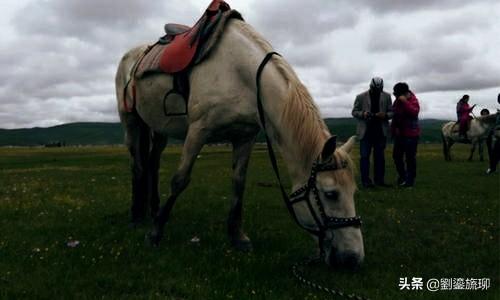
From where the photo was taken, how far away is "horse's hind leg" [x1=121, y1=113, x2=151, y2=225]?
331 inches

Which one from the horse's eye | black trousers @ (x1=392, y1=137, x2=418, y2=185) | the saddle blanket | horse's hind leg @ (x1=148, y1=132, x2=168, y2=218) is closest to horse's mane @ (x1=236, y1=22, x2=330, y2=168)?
the horse's eye

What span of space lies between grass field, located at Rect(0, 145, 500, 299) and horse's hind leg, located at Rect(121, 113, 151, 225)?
0.47 meters

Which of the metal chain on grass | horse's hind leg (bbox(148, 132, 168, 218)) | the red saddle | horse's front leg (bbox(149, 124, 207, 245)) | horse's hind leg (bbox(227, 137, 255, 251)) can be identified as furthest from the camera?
horse's hind leg (bbox(148, 132, 168, 218))

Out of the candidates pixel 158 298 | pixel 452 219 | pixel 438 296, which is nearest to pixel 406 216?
pixel 452 219

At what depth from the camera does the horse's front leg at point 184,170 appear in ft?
20.0

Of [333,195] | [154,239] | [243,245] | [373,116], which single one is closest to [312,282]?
[333,195]

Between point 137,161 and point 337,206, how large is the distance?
486 cm

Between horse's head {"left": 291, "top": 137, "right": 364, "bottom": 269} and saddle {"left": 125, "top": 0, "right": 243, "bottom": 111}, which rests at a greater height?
saddle {"left": 125, "top": 0, "right": 243, "bottom": 111}

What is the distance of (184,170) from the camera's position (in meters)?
6.36

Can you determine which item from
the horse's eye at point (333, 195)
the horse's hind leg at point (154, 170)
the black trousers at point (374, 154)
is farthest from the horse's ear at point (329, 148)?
the black trousers at point (374, 154)

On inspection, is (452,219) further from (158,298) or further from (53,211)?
(53,211)

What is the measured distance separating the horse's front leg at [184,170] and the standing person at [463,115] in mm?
24026

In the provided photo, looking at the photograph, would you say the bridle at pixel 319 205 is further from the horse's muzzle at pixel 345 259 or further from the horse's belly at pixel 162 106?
the horse's belly at pixel 162 106

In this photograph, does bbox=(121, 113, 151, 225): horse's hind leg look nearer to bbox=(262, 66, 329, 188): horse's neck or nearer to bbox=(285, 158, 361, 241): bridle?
bbox=(262, 66, 329, 188): horse's neck
